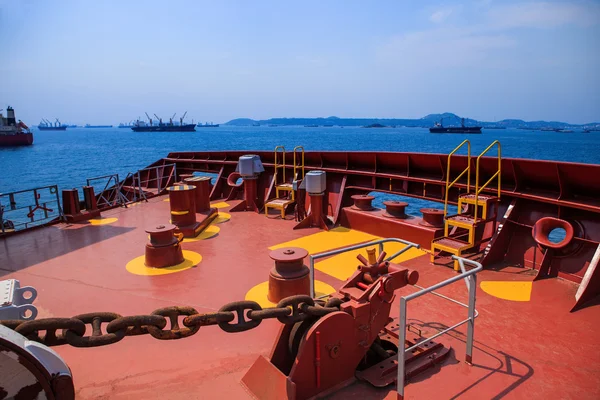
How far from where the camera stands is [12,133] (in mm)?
94188

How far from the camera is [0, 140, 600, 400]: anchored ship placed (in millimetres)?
3141

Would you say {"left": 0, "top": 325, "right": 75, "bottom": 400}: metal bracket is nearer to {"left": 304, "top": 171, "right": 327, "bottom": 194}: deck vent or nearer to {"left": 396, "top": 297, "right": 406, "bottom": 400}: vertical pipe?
{"left": 396, "top": 297, "right": 406, "bottom": 400}: vertical pipe

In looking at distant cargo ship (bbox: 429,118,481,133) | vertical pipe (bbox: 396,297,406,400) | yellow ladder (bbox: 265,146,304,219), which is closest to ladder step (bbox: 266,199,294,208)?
yellow ladder (bbox: 265,146,304,219)

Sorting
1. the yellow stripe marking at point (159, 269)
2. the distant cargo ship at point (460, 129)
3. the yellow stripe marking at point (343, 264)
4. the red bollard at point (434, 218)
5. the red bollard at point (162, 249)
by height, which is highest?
the distant cargo ship at point (460, 129)

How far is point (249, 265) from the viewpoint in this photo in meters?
7.21

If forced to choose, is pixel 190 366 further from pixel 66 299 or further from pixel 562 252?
pixel 562 252

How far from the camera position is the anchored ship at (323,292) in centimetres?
314

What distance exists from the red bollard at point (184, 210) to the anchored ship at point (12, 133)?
10047cm

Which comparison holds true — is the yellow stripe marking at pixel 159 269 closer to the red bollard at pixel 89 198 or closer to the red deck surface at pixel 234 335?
the red deck surface at pixel 234 335

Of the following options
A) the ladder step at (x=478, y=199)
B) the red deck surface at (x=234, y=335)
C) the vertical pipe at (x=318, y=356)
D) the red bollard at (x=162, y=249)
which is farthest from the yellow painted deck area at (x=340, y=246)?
the vertical pipe at (x=318, y=356)

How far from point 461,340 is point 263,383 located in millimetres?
2385

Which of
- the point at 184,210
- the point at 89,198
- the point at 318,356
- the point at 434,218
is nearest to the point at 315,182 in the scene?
the point at 434,218

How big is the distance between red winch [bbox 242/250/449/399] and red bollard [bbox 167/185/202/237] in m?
5.86

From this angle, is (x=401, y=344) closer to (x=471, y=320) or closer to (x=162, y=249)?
(x=471, y=320)
